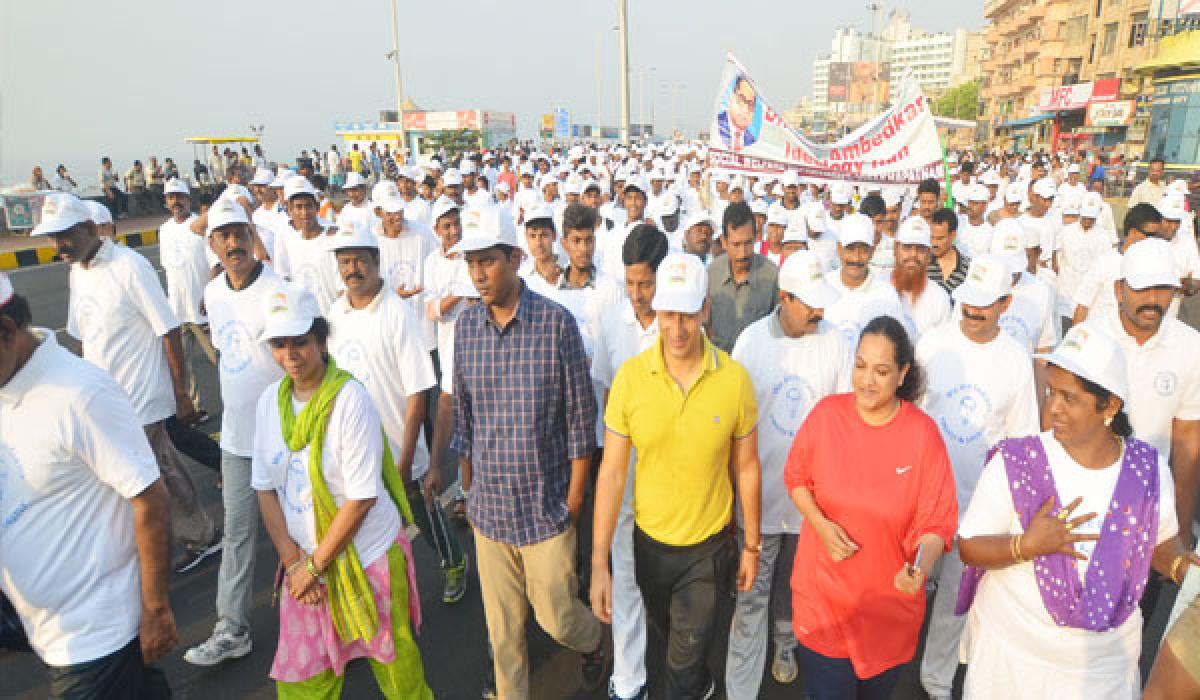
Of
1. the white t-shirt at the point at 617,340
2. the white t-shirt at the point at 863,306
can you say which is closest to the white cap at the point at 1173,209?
the white t-shirt at the point at 863,306

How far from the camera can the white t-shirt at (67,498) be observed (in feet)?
6.99

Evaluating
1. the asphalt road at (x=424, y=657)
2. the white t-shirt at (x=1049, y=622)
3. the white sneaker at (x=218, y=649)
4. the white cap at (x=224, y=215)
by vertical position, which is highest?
the white cap at (x=224, y=215)

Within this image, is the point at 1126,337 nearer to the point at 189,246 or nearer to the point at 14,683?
the point at 14,683

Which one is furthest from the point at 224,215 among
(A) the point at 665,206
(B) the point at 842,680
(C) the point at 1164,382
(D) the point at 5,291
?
(C) the point at 1164,382

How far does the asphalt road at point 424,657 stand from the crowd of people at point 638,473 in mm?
106

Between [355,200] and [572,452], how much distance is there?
674 cm

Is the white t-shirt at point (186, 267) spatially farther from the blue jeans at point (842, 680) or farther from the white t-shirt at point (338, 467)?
the blue jeans at point (842, 680)

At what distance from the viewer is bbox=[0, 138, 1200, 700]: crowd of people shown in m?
2.16

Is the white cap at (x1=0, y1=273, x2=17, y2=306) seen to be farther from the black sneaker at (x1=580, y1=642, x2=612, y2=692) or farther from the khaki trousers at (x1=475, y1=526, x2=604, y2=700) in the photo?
the black sneaker at (x1=580, y1=642, x2=612, y2=692)

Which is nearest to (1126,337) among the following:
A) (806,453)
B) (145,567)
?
(806,453)

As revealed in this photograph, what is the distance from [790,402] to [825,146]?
6299 mm

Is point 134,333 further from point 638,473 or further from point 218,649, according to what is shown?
point 638,473

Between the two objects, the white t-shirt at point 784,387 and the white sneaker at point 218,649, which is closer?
the white t-shirt at point 784,387

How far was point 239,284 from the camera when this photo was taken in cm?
381
